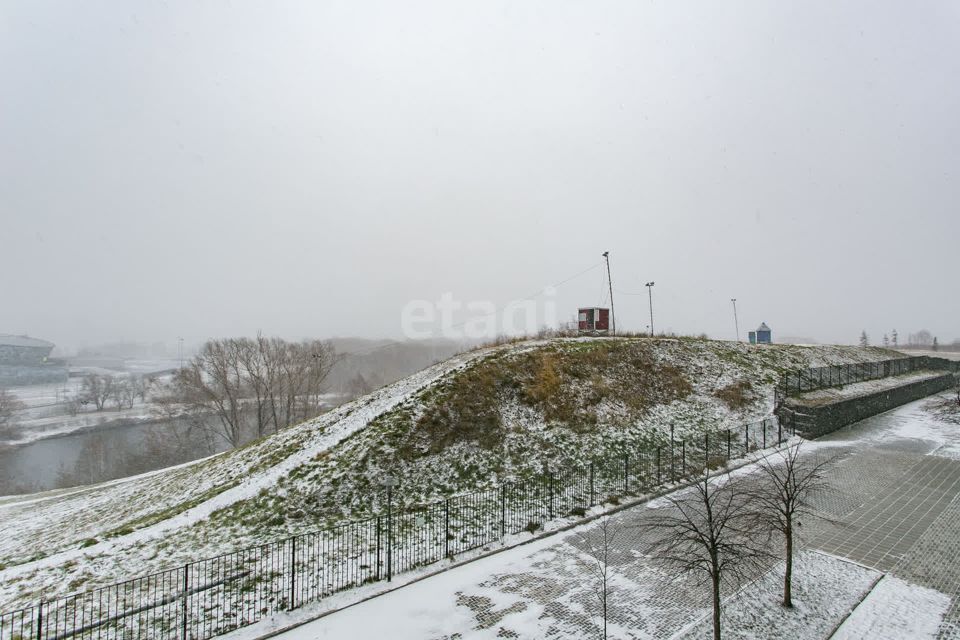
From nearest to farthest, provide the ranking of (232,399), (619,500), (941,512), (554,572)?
(554,572), (941,512), (619,500), (232,399)

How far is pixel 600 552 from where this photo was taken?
10250mm

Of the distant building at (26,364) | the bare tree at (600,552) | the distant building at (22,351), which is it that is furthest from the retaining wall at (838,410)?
the distant building at (22,351)

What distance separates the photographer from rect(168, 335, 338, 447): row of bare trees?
35.9m

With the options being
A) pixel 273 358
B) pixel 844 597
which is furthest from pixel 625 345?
pixel 273 358

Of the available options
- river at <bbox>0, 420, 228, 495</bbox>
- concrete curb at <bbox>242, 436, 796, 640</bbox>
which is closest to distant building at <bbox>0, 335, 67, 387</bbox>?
river at <bbox>0, 420, 228, 495</bbox>

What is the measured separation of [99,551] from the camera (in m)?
11.1

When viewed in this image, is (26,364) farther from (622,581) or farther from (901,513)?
(901,513)

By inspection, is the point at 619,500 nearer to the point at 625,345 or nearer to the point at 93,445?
the point at 625,345

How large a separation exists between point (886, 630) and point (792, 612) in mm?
1405

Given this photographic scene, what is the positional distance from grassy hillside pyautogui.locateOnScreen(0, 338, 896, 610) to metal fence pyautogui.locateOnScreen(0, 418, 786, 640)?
1.20 m

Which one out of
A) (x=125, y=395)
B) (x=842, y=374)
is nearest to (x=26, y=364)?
(x=125, y=395)

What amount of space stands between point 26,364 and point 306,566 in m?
150

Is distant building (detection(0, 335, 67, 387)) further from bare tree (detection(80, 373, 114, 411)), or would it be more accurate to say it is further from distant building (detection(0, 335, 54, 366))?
bare tree (detection(80, 373, 114, 411))

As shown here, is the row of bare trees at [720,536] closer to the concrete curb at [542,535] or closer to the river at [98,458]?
the concrete curb at [542,535]
